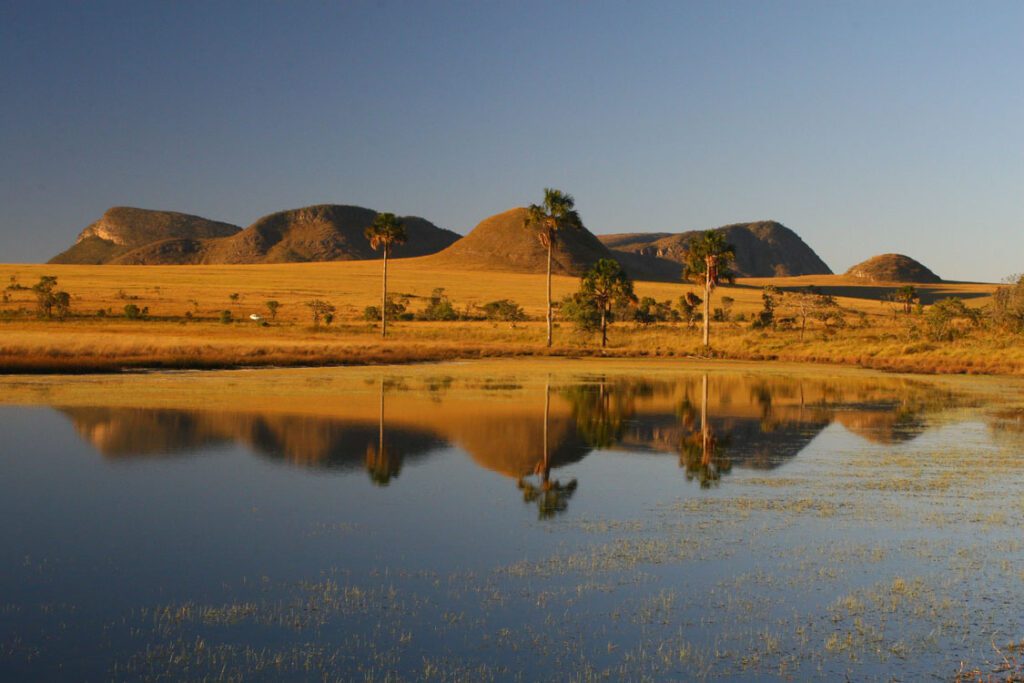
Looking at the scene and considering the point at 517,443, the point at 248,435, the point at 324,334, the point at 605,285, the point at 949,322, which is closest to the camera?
the point at 517,443

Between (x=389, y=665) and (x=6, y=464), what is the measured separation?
1346cm

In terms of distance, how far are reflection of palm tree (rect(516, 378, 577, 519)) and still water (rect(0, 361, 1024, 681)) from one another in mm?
91

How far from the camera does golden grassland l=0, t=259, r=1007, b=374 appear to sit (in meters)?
51.1

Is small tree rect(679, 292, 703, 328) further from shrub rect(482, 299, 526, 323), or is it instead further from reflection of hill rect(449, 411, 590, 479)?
reflection of hill rect(449, 411, 590, 479)

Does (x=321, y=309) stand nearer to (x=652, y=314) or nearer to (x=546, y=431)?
(x=652, y=314)

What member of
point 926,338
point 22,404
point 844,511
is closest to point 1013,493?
point 844,511

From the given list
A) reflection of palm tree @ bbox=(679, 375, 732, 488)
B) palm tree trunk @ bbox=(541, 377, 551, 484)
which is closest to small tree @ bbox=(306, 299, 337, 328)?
palm tree trunk @ bbox=(541, 377, 551, 484)

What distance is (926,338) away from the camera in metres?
67.6

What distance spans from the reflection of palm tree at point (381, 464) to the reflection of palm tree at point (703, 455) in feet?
19.1

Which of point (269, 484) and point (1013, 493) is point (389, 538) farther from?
point (1013, 493)

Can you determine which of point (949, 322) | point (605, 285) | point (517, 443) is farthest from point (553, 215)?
point (517, 443)

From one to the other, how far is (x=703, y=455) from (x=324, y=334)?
63.6 meters

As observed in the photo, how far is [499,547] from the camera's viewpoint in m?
13.2

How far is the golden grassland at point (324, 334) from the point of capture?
168 ft
